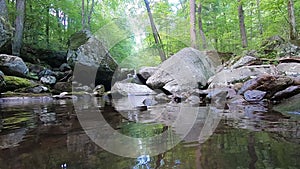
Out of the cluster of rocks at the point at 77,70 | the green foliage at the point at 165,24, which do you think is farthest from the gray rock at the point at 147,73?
the green foliage at the point at 165,24

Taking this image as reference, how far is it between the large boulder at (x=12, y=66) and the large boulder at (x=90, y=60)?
209 centimetres

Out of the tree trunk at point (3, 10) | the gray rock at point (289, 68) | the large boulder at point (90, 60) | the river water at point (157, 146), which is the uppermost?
the tree trunk at point (3, 10)

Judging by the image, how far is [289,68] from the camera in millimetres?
6156

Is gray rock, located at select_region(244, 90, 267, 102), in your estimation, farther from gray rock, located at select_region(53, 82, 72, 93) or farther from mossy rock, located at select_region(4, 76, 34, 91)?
gray rock, located at select_region(53, 82, 72, 93)

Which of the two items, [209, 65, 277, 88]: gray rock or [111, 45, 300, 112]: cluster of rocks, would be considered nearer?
[111, 45, 300, 112]: cluster of rocks

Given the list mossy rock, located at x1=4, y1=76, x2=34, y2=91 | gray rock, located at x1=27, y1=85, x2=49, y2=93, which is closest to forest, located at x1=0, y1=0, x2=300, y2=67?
mossy rock, located at x1=4, y1=76, x2=34, y2=91

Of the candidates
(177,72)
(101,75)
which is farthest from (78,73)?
(177,72)

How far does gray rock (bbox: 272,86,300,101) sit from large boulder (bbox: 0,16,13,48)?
33.2 ft

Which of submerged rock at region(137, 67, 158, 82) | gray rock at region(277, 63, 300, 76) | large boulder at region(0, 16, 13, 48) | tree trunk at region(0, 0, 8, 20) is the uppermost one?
tree trunk at region(0, 0, 8, 20)

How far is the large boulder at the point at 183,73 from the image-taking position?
288 inches

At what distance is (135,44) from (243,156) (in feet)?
42.6

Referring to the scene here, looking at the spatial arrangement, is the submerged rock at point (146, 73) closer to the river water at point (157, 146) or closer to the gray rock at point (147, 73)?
the gray rock at point (147, 73)

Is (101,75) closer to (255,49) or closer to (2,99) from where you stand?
(2,99)

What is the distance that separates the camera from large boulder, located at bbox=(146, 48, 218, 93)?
288 inches
